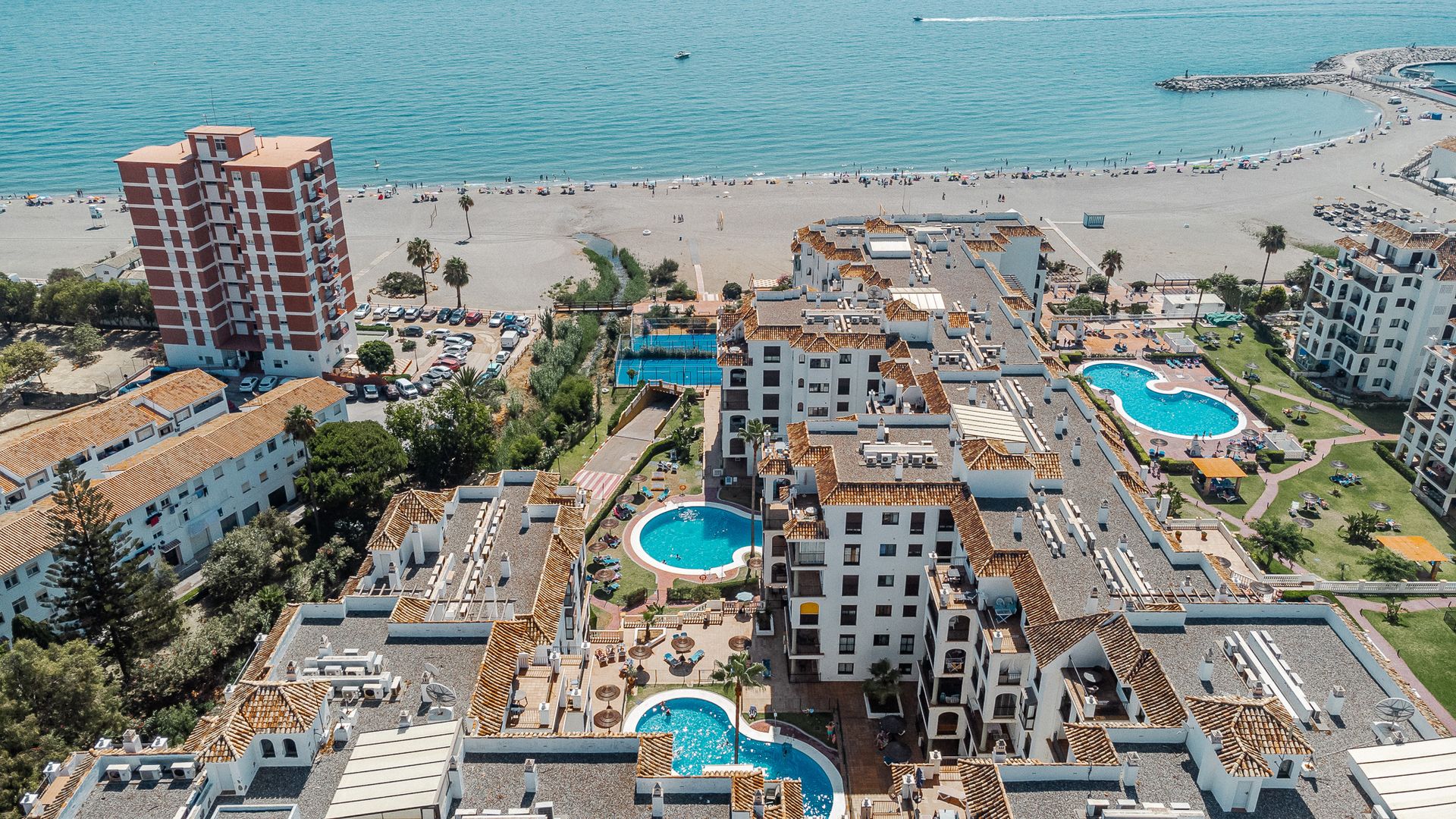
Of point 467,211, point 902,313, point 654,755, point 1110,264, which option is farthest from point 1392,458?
point 467,211

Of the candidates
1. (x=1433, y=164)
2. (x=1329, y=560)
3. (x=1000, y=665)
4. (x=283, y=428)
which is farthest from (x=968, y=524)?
(x=1433, y=164)

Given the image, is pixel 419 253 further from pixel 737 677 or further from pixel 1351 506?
pixel 1351 506

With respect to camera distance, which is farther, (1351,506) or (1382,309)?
(1382,309)

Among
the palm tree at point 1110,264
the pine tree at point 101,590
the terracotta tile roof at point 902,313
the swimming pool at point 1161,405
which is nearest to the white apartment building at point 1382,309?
the swimming pool at point 1161,405

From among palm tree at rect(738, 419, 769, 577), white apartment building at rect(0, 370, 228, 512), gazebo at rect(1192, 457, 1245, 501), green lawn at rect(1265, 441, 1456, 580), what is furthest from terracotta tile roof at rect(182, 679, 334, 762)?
gazebo at rect(1192, 457, 1245, 501)

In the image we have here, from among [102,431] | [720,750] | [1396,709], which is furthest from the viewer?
[102,431]

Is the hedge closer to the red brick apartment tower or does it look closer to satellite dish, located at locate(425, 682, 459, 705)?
satellite dish, located at locate(425, 682, 459, 705)

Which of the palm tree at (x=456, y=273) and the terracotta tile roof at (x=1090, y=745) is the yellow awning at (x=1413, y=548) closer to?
the terracotta tile roof at (x=1090, y=745)
